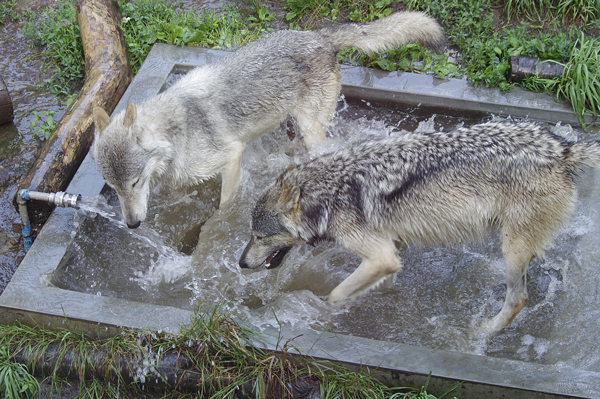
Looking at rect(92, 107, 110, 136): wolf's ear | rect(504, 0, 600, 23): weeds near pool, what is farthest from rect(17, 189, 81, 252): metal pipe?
rect(504, 0, 600, 23): weeds near pool

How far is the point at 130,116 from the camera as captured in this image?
12.1 ft

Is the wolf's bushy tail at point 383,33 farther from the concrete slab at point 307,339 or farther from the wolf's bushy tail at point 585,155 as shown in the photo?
the concrete slab at point 307,339

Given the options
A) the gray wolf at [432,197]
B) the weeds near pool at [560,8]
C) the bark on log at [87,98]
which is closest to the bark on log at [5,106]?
the bark on log at [87,98]

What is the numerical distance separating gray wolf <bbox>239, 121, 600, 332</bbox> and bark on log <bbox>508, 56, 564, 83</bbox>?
2.20m

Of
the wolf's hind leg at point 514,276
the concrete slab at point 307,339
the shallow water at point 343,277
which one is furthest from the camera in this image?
the shallow water at point 343,277

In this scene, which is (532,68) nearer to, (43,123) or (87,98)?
(87,98)

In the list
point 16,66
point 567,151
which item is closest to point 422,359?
point 567,151

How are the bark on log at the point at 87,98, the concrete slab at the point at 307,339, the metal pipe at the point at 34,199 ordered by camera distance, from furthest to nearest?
the bark on log at the point at 87,98
the metal pipe at the point at 34,199
the concrete slab at the point at 307,339

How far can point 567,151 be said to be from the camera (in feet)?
10.5

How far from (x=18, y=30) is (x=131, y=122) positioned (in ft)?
14.0

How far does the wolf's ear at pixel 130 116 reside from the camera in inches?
144

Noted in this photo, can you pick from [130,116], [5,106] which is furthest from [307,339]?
[5,106]

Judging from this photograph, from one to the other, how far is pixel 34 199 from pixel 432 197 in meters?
3.29

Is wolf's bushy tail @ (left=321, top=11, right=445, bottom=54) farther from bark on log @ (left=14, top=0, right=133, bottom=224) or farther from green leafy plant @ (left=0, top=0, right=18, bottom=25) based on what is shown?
green leafy plant @ (left=0, top=0, right=18, bottom=25)
